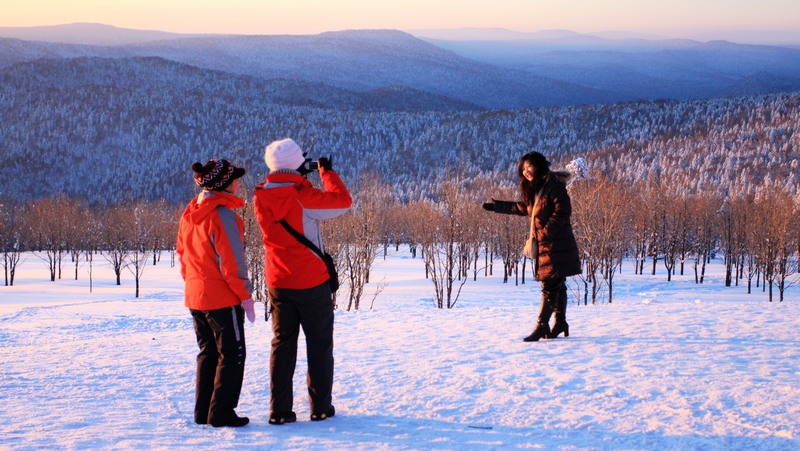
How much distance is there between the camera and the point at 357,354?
23.4 feet

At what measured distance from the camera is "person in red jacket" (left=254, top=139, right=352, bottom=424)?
4.63 metres

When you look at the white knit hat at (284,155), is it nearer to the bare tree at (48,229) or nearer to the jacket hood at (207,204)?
the jacket hood at (207,204)

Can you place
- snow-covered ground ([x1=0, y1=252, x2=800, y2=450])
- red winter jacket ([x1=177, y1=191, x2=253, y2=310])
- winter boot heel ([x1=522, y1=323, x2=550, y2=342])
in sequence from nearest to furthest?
snow-covered ground ([x1=0, y1=252, x2=800, y2=450]) → red winter jacket ([x1=177, y1=191, x2=253, y2=310]) → winter boot heel ([x1=522, y1=323, x2=550, y2=342])

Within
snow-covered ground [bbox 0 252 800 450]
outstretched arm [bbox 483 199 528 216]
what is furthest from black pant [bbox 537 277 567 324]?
Result: outstretched arm [bbox 483 199 528 216]

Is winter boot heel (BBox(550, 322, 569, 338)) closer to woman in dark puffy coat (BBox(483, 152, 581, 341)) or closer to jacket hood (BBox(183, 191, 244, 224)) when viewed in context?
woman in dark puffy coat (BBox(483, 152, 581, 341))

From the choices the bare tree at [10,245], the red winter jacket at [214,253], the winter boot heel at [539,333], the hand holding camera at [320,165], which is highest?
the hand holding camera at [320,165]

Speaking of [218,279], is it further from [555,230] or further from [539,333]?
[539,333]

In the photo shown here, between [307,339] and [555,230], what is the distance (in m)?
3.31

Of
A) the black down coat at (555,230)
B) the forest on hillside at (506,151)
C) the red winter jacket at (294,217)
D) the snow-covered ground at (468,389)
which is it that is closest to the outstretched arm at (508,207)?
the black down coat at (555,230)

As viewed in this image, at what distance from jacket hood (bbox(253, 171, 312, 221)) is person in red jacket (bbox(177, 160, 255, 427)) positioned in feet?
0.53

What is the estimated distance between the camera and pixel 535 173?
7031 mm

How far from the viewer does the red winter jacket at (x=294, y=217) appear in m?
4.62

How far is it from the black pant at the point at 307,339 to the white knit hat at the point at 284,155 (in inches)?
35.4

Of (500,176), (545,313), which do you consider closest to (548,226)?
(545,313)
